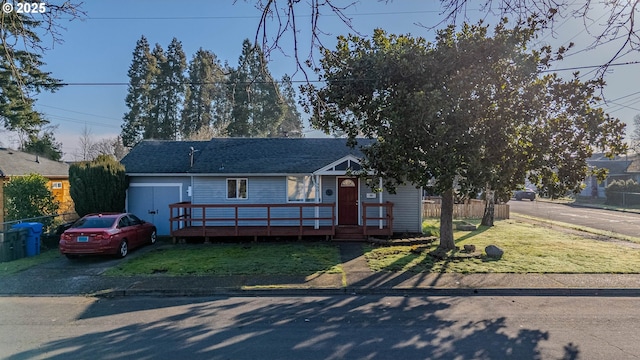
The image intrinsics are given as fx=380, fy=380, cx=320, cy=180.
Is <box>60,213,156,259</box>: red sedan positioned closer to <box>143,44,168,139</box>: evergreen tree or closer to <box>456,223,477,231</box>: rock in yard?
<box>456,223,477,231</box>: rock in yard

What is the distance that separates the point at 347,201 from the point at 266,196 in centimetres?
365

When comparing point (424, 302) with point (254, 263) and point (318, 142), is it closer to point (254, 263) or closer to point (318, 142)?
point (254, 263)

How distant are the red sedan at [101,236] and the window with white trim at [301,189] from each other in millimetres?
6410

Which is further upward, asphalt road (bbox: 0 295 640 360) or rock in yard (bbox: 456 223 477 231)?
rock in yard (bbox: 456 223 477 231)

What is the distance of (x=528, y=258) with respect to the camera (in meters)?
11.8

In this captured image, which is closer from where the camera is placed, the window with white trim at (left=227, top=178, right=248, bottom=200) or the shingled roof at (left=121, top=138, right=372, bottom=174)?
the shingled roof at (left=121, top=138, right=372, bottom=174)

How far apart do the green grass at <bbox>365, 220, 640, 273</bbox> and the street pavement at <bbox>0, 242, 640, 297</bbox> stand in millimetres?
629

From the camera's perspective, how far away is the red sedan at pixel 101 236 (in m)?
11.7

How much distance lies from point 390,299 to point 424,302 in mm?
706

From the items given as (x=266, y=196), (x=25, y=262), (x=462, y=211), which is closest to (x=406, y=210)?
(x=266, y=196)

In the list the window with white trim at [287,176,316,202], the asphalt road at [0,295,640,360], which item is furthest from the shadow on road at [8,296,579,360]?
the window with white trim at [287,176,316,202]

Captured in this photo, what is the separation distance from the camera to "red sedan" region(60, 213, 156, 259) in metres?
11.7

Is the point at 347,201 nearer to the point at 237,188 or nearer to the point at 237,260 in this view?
the point at 237,188

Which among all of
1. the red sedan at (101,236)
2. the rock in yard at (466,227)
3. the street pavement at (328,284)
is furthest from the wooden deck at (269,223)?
the street pavement at (328,284)
